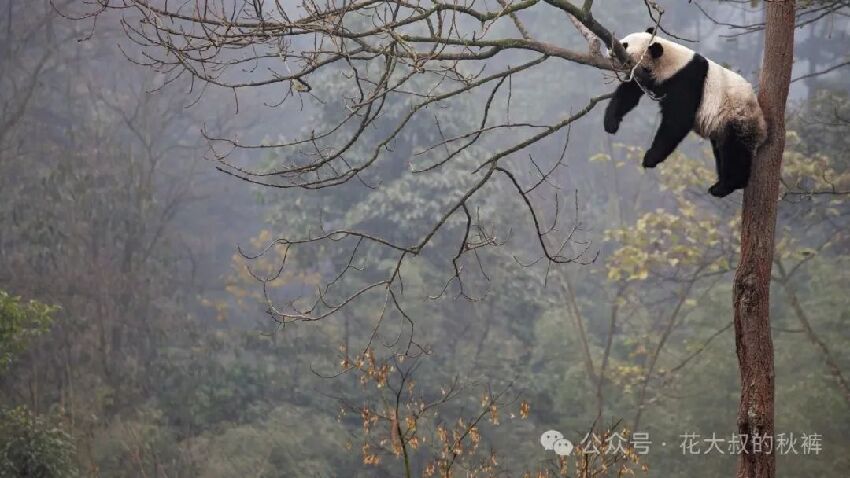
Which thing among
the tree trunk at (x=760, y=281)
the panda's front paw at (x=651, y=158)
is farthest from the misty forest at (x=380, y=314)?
the panda's front paw at (x=651, y=158)

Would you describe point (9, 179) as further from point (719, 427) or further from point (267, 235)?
point (719, 427)

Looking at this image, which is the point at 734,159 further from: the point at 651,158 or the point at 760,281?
the point at 760,281

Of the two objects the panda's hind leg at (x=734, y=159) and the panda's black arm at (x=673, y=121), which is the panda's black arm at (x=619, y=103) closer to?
the panda's black arm at (x=673, y=121)

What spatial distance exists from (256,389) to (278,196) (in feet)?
13.7

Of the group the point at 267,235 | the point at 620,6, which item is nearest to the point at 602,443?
the point at 267,235

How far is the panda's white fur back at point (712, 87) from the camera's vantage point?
140 inches

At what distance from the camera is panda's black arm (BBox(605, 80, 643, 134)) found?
4.03 m

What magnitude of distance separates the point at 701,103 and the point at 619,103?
0.50 m

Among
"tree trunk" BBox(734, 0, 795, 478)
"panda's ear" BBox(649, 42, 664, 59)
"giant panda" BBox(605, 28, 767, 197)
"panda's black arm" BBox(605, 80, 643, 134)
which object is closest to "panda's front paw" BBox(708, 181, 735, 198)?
"giant panda" BBox(605, 28, 767, 197)

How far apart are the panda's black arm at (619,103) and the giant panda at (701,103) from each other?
20 centimetres

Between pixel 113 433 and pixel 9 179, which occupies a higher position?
pixel 9 179

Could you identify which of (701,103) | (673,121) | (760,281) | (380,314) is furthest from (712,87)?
(380,314)

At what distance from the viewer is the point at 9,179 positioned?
1112cm

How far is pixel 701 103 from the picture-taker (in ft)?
12.2
